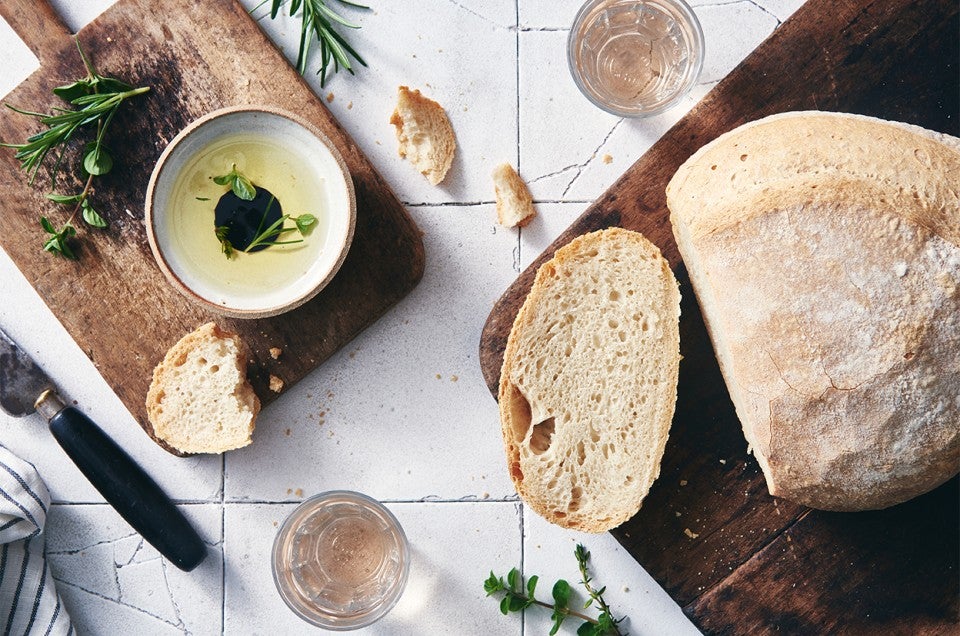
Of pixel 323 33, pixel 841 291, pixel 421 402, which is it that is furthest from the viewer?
pixel 421 402

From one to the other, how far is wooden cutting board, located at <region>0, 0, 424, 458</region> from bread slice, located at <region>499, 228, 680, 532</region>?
1.19 ft

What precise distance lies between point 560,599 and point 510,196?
0.95 meters

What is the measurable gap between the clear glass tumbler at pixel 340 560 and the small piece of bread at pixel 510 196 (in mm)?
729

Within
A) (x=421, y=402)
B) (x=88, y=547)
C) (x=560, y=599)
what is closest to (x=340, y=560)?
(x=421, y=402)

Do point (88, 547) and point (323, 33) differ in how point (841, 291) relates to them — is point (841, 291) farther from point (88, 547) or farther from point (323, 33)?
point (88, 547)

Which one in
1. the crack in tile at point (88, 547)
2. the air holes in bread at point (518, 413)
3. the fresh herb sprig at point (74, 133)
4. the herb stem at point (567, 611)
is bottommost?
the herb stem at point (567, 611)

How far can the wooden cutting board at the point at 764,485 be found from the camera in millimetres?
1770

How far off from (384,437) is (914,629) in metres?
1.26

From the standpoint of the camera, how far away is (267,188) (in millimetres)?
1807

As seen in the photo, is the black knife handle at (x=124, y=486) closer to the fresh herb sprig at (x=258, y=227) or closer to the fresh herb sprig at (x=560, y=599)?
the fresh herb sprig at (x=258, y=227)

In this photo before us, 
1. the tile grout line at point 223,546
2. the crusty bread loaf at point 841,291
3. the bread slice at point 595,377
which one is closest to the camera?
the crusty bread loaf at point 841,291

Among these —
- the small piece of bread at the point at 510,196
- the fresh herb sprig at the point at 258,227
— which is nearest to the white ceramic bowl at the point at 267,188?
the fresh herb sprig at the point at 258,227

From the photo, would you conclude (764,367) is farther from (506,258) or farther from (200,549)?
(200,549)

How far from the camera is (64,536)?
203cm
